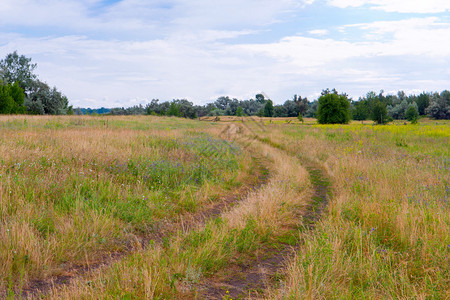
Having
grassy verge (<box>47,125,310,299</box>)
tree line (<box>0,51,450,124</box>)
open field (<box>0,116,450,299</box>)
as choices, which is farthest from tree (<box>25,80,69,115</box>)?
grassy verge (<box>47,125,310,299</box>)

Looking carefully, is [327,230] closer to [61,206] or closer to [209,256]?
[209,256]

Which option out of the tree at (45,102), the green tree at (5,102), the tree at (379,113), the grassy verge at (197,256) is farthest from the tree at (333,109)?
the grassy verge at (197,256)

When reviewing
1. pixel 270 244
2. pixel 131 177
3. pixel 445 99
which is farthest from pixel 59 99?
pixel 445 99

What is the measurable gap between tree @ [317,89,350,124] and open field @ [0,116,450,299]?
178 ft

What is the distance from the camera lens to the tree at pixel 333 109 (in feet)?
200

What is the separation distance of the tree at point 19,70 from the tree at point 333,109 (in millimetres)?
66104

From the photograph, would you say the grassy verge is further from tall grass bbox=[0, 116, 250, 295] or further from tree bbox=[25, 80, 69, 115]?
tree bbox=[25, 80, 69, 115]

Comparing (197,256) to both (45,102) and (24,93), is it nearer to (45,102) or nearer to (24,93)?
(45,102)

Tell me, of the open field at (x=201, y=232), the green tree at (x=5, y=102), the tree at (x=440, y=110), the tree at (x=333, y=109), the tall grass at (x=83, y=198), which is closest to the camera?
the open field at (x=201, y=232)

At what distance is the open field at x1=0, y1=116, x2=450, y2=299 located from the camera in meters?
3.55

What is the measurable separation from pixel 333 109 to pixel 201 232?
61.5m

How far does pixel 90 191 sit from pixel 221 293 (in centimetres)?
410

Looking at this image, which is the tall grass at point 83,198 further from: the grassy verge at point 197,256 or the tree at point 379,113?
the tree at point 379,113

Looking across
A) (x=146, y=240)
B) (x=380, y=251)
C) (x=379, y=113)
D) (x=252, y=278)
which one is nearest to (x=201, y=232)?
(x=146, y=240)
